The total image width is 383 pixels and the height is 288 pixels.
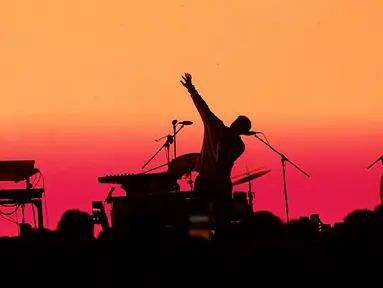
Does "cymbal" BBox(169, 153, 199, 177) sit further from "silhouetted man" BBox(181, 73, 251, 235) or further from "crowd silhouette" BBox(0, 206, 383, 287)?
"crowd silhouette" BBox(0, 206, 383, 287)

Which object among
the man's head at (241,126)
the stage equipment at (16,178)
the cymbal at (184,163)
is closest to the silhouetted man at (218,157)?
the man's head at (241,126)

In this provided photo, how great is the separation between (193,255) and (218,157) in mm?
3545

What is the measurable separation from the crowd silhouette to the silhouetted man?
8.90 ft

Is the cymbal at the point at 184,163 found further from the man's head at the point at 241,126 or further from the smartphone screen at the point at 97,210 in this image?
the man's head at the point at 241,126

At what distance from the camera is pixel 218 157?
5645 millimetres

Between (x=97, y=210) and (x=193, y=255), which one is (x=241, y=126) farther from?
(x=193, y=255)

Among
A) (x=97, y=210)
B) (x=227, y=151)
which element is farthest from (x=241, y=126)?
(x=97, y=210)

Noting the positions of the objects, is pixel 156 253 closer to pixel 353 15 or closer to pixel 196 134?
pixel 196 134

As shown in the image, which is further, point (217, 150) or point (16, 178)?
point (16, 178)

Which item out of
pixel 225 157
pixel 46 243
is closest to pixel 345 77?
pixel 225 157

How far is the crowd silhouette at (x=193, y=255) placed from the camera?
2098 millimetres

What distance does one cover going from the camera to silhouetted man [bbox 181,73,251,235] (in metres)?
5.41

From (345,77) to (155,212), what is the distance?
14.3ft

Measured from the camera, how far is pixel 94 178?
805cm
